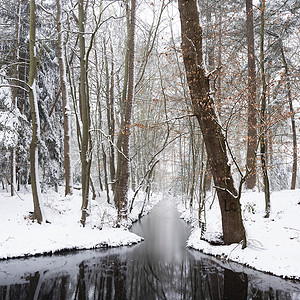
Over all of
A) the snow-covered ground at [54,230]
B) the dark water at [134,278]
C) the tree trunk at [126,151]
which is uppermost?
the tree trunk at [126,151]

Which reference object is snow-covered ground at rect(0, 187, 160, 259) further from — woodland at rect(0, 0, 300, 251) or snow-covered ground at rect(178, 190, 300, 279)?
snow-covered ground at rect(178, 190, 300, 279)

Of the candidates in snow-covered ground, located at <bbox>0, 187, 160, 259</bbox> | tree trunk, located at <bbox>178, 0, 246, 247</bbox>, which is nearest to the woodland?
tree trunk, located at <bbox>178, 0, 246, 247</bbox>

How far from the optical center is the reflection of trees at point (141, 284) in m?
4.93

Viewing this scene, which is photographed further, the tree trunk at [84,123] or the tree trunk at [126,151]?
the tree trunk at [126,151]

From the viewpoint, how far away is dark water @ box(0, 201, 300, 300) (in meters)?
4.98

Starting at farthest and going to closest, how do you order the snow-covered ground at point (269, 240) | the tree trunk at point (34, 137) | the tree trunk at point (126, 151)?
1. the tree trunk at point (126, 151)
2. the tree trunk at point (34, 137)
3. the snow-covered ground at point (269, 240)

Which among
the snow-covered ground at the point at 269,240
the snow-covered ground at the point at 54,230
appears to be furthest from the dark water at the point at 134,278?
the snow-covered ground at the point at 54,230

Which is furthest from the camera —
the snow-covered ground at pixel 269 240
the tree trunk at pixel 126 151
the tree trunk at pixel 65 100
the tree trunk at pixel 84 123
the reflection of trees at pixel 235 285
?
the tree trunk at pixel 65 100

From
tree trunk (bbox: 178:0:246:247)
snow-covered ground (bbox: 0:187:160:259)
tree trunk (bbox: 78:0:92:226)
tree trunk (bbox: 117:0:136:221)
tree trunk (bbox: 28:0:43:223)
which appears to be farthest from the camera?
tree trunk (bbox: 117:0:136:221)

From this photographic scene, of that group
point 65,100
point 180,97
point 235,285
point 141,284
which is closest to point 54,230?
point 141,284

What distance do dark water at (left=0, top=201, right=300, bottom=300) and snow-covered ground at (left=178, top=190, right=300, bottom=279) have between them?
265mm

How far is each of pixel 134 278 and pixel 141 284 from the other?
36 cm

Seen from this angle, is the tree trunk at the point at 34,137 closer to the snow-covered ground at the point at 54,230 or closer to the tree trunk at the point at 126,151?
the snow-covered ground at the point at 54,230

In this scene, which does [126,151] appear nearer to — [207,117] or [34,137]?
[34,137]
